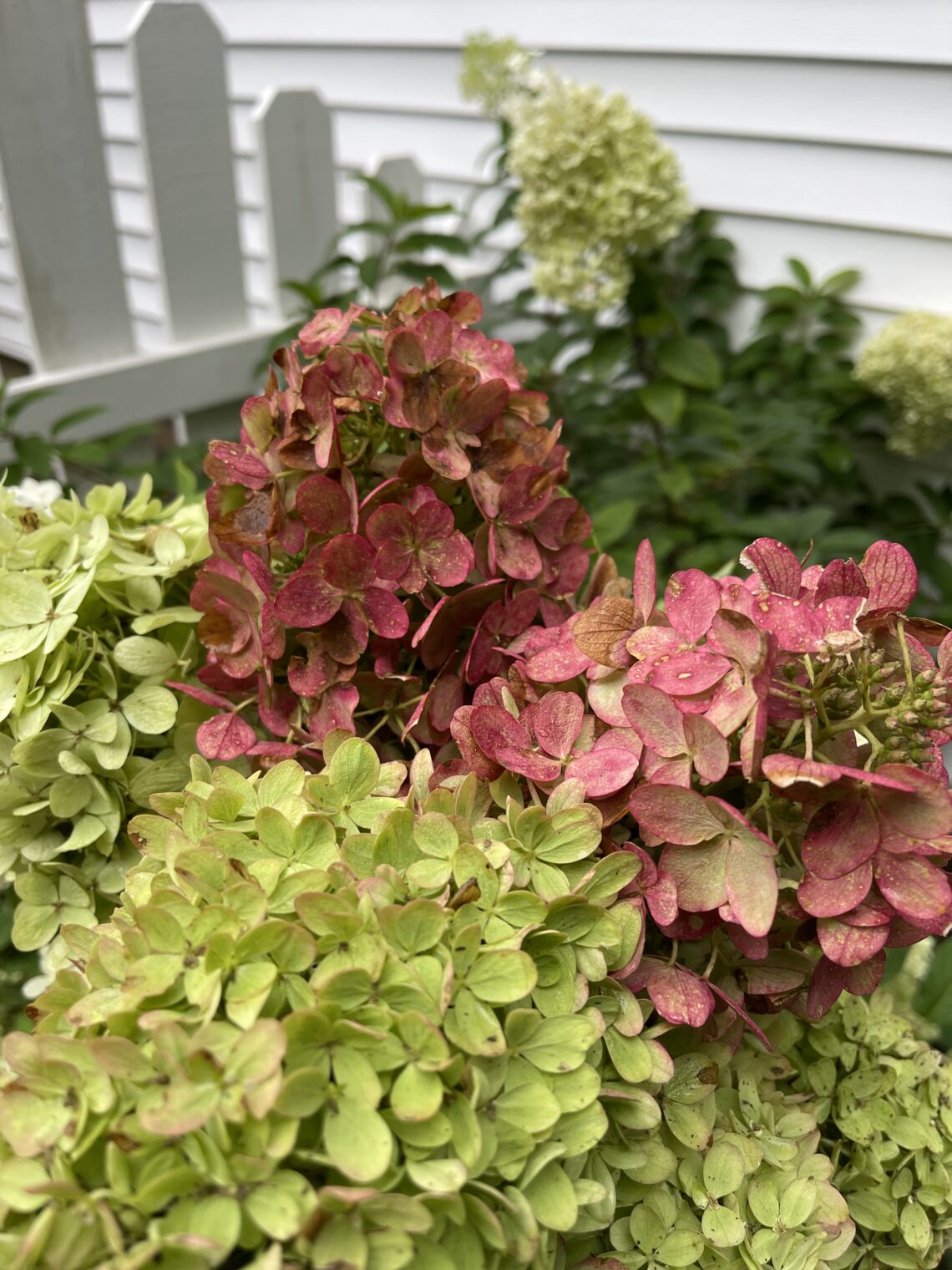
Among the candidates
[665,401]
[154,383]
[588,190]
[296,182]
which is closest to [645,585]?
[665,401]

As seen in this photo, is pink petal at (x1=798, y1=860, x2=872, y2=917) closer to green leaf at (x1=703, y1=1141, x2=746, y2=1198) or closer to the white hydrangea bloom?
green leaf at (x1=703, y1=1141, x2=746, y2=1198)

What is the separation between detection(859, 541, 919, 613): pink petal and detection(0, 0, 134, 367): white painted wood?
148 cm

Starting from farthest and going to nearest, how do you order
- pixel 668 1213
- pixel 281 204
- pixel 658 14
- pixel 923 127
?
pixel 281 204, pixel 658 14, pixel 923 127, pixel 668 1213

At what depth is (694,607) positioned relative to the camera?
509mm

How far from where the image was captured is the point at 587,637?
0.53 metres

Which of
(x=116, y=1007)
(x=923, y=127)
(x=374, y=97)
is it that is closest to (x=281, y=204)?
(x=374, y=97)

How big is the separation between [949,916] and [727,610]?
16 centimetres

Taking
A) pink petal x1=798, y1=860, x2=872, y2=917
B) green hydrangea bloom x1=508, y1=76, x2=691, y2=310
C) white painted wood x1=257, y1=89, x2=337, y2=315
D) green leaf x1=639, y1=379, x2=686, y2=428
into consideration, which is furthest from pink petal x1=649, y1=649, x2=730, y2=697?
white painted wood x1=257, y1=89, x2=337, y2=315

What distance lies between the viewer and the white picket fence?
148 cm

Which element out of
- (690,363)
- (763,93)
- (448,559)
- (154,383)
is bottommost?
(154,383)

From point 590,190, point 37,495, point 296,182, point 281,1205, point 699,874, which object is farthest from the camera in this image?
point 296,182

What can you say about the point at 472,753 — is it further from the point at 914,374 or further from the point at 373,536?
the point at 914,374

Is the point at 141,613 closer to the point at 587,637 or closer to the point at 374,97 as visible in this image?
the point at 587,637

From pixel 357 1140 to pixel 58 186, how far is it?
5.19ft
